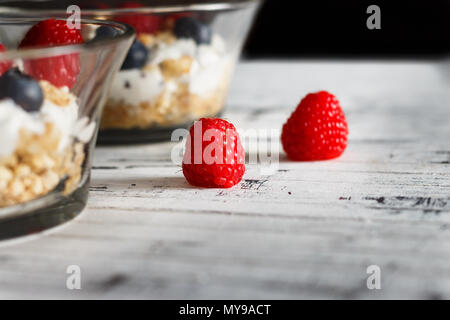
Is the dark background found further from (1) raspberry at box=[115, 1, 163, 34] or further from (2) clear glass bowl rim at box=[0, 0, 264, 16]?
(1) raspberry at box=[115, 1, 163, 34]

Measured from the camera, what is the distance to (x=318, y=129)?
0.82 m

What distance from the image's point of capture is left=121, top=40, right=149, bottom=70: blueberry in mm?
857

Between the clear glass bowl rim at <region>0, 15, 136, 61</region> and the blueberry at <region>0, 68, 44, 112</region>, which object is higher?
the clear glass bowl rim at <region>0, 15, 136, 61</region>

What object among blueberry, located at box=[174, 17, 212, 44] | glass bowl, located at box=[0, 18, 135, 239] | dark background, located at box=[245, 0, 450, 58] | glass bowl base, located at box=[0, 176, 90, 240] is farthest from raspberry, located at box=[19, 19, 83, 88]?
dark background, located at box=[245, 0, 450, 58]

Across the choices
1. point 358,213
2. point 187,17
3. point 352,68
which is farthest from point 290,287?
point 352,68

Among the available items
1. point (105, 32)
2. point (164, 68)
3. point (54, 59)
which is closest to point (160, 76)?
point (164, 68)

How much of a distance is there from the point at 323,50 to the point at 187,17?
1649 millimetres

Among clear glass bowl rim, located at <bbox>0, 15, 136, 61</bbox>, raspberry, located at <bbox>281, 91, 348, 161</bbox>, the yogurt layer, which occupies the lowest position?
clear glass bowl rim, located at <bbox>0, 15, 136, 61</bbox>

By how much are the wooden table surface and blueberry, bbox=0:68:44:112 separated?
0.12 metres

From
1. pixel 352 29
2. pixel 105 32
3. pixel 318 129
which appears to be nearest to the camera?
pixel 105 32

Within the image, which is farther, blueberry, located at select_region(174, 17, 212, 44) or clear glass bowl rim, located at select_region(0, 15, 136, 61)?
blueberry, located at select_region(174, 17, 212, 44)

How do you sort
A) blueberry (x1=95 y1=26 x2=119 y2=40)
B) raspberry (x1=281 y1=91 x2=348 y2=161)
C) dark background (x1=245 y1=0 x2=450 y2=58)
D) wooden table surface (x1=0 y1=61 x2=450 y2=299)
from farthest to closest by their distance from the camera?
dark background (x1=245 y1=0 x2=450 y2=58) → raspberry (x1=281 y1=91 x2=348 y2=161) → blueberry (x1=95 y1=26 x2=119 y2=40) → wooden table surface (x1=0 y1=61 x2=450 y2=299)

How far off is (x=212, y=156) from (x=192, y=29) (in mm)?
237

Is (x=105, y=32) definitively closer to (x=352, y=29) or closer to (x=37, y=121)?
(x=37, y=121)
